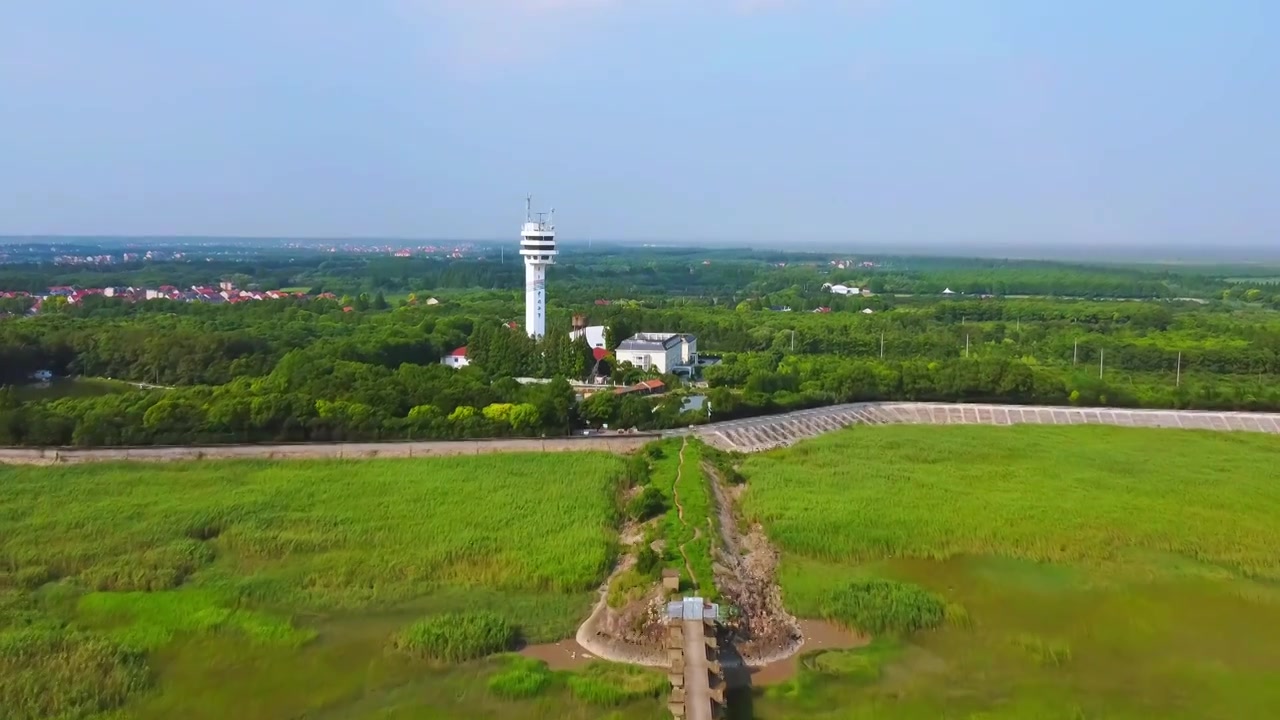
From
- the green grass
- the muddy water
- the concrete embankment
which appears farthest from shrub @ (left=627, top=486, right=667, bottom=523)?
the green grass

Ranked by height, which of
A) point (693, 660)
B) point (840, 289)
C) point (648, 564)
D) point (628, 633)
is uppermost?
point (840, 289)

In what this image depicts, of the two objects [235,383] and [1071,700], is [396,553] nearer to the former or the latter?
[1071,700]

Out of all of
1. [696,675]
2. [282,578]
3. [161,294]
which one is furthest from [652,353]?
[161,294]

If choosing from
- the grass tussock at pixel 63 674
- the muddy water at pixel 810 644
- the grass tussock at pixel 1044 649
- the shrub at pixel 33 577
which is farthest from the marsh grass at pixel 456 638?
the grass tussock at pixel 1044 649

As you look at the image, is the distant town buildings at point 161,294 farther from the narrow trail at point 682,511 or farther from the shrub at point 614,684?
the shrub at point 614,684

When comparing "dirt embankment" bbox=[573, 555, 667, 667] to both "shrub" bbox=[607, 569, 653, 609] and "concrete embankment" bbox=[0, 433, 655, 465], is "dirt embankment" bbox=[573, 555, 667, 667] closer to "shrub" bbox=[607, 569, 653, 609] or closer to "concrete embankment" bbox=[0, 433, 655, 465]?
"shrub" bbox=[607, 569, 653, 609]

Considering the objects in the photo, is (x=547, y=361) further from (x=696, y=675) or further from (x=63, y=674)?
(x=696, y=675)

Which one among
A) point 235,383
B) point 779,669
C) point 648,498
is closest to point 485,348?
point 235,383
